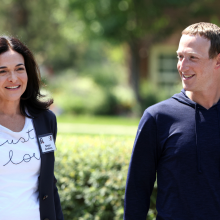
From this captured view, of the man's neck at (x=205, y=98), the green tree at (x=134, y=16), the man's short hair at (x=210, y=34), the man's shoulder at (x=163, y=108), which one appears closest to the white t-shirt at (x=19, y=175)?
the man's shoulder at (x=163, y=108)

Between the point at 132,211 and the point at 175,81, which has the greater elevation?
the point at 132,211

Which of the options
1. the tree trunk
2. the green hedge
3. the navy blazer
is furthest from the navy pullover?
the tree trunk

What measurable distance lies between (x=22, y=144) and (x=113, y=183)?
5.18 feet

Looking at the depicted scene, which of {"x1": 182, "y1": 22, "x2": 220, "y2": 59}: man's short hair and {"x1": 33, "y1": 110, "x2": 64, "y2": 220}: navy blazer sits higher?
{"x1": 182, "y1": 22, "x2": 220, "y2": 59}: man's short hair

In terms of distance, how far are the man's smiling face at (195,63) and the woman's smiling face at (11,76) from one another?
1063mm

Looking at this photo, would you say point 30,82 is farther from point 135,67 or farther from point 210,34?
point 135,67

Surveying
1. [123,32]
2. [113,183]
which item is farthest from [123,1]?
[113,183]

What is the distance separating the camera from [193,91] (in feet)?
7.32

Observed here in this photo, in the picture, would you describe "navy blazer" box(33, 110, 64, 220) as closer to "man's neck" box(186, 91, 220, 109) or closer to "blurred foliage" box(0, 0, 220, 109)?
"man's neck" box(186, 91, 220, 109)

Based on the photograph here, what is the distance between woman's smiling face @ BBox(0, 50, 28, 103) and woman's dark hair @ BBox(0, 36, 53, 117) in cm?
7

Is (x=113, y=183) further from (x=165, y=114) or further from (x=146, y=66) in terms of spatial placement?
(x=146, y=66)

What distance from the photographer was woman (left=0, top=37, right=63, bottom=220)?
2.21 metres

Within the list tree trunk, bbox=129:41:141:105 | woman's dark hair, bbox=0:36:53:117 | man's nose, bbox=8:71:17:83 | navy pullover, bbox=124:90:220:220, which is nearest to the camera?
navy pullover, bbox=124:90:220:220

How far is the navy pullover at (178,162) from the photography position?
2064 millimetres
